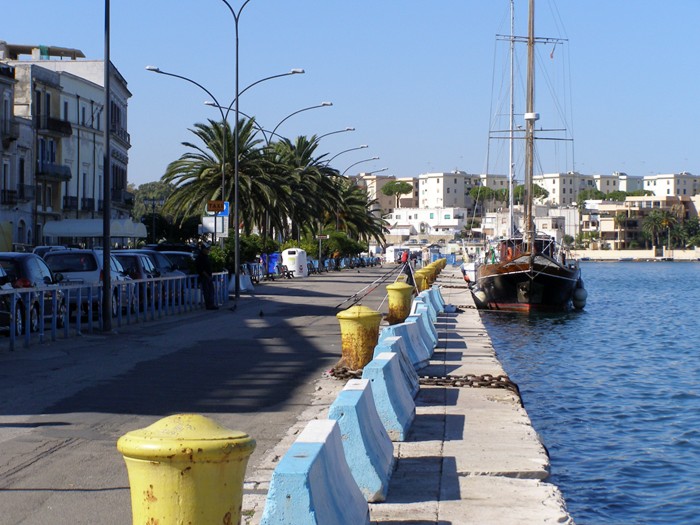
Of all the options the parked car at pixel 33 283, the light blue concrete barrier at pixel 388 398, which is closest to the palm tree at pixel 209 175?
the parked car at pixel 33 283

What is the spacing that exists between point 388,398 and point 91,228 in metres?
38.4

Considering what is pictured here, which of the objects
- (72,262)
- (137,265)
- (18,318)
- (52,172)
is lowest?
(18,318)

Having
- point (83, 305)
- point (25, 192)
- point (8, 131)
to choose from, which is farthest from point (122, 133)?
point (83, 305)

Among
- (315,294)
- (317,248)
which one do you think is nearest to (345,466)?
(315,294)

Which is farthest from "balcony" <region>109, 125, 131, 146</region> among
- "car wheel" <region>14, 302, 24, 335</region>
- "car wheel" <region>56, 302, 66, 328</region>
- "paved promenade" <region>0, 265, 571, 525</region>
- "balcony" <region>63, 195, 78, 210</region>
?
"car wheel" <region>14, 302, 24, 335</region>

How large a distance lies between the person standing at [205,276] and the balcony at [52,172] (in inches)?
1434

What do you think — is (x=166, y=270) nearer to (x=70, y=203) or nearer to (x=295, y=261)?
(x=295, y=261)

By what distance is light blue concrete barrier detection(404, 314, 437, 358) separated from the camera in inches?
666

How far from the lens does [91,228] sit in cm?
4650

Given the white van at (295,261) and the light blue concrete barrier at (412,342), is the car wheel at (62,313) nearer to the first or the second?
the light blue concrete barrier at (412,342)

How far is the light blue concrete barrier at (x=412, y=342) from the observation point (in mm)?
14899

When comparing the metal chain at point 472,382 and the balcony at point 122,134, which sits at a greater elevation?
the balcony at point 122,134

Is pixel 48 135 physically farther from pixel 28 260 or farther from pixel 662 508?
pixel 662 508

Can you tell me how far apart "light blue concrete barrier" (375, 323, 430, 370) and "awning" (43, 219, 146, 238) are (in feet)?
95.8
